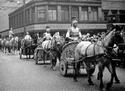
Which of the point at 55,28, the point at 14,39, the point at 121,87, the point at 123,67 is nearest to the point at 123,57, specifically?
the point at 121,87

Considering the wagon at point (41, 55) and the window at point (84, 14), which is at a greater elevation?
the window at point (84, 14)

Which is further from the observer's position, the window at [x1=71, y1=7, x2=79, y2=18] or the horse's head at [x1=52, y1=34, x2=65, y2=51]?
the window at [x1=71, y1=7, x2=79, y2=18]

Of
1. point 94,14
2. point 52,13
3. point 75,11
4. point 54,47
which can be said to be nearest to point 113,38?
point 54,47

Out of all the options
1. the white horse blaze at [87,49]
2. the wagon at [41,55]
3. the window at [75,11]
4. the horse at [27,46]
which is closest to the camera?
the white horse blaze at [87,49]

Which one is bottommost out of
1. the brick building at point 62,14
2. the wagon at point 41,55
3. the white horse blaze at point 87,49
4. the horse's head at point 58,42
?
the wagon at point 41,55

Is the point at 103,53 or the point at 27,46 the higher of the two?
the point at 27,46

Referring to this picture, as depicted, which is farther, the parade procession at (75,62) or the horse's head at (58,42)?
the horse's head at (58,42)

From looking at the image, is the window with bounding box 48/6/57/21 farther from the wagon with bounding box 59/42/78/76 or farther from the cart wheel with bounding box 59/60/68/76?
the wagon with bounding box 59/42/78/76

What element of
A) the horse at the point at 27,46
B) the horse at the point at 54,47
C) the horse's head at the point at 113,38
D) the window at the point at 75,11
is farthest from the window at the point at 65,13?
the horse's head at the point at 113,38

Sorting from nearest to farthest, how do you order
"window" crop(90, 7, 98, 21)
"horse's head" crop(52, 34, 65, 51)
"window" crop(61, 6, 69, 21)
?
"horse's head" crop(52, 34, 65, 51), "window" crop(61, 6, 69, 21), "window" crop(90, 7, 98, 21)

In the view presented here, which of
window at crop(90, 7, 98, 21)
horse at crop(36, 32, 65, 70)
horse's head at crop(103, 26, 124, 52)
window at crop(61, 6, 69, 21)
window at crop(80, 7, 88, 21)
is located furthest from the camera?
window at crop(90, 7, 98, 21)

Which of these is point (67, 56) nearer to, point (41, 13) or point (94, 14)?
point (41, 13)

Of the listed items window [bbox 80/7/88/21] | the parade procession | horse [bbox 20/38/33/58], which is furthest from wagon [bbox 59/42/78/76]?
window [bbox 80/7/88/21]

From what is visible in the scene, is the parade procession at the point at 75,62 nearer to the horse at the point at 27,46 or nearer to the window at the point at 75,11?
the horse at the point at 27,46
